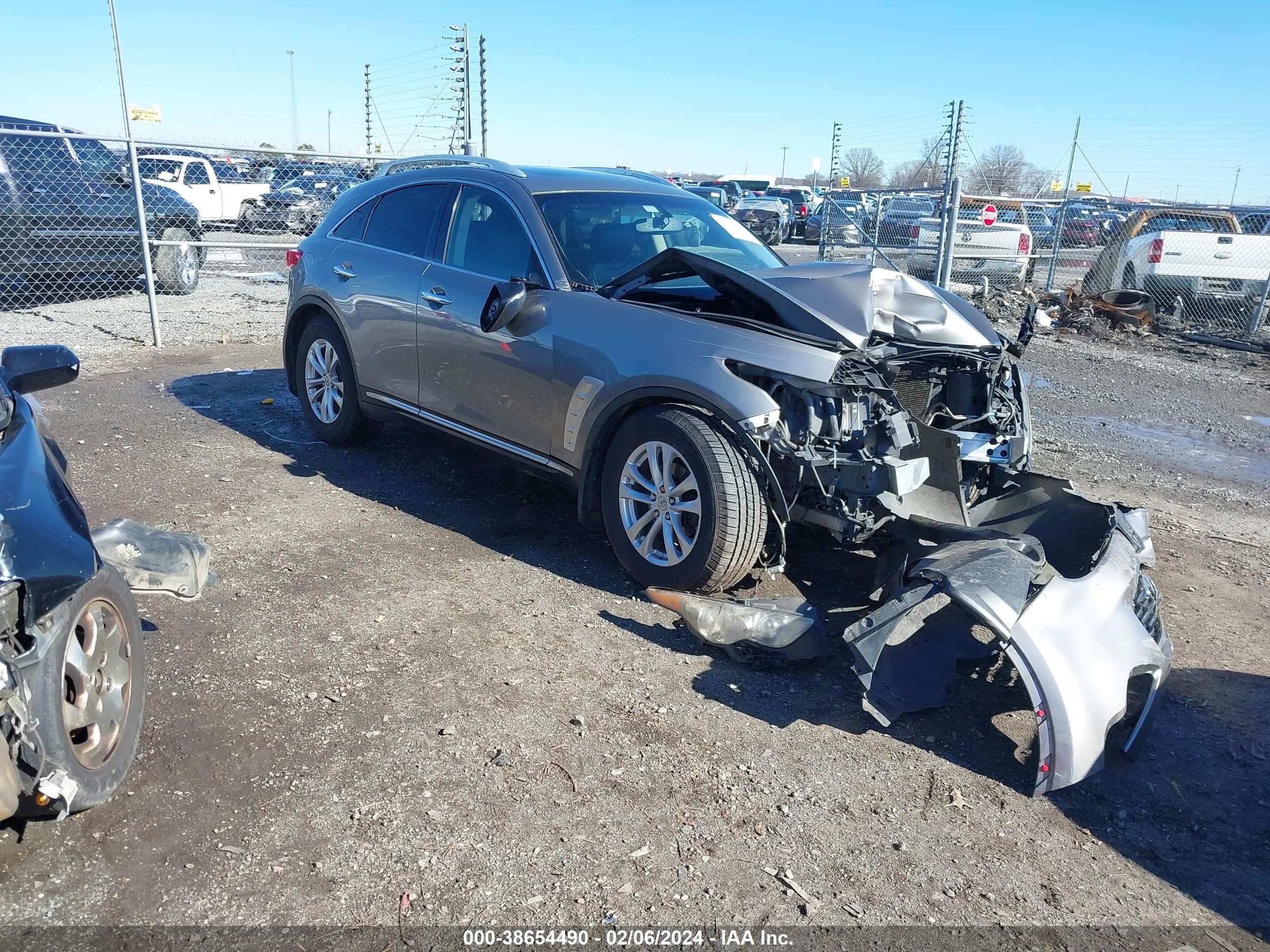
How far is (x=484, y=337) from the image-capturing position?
4898mm

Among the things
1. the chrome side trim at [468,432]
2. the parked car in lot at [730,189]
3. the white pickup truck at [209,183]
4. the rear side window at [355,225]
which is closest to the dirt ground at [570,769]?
the chrome side trim at [468,432]

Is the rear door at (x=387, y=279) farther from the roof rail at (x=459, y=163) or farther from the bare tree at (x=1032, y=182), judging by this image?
the bare tree at (x=1032, y=182)

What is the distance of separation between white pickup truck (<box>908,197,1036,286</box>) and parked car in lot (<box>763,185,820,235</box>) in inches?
605

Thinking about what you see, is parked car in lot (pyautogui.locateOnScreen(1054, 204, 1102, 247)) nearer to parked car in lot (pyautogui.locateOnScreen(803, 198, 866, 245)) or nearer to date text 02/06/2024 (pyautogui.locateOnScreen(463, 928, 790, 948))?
parked car in lot (pyautogui.locateOnScreen(803, 198, 866, 245))

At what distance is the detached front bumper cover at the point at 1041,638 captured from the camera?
9.73 ft

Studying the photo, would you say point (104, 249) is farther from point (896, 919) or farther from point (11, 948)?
point (896, 919)

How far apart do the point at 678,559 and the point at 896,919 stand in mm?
1896

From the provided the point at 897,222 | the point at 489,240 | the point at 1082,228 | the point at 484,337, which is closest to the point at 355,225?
the point at 489,240

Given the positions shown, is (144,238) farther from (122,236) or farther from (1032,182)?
(1032,182)

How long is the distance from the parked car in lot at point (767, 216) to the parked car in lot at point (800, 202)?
0.55 metres

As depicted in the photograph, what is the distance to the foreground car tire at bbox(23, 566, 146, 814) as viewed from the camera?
2.33 m

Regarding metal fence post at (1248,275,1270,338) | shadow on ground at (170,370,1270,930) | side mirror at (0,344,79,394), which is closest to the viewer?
shadow on ground at (170,370,1270,930)

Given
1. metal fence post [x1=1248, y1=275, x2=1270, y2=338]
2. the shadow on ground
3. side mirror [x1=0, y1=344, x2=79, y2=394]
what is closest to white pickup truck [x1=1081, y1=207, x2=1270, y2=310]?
metal fence post [x1=1248, y1=275, x2=1270, y2=338]

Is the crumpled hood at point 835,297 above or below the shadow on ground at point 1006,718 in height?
above
